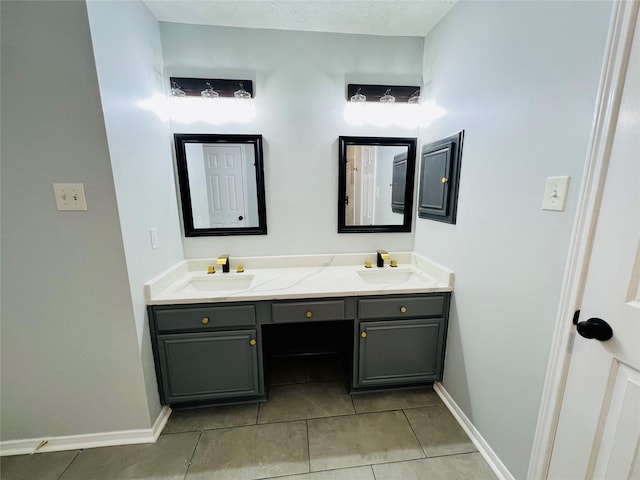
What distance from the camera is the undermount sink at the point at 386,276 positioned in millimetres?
1902

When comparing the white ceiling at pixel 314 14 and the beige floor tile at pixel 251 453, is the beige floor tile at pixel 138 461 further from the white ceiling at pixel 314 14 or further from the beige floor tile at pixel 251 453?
the white ceiling at pixel 314 14

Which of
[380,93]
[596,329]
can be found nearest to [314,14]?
[380,93]

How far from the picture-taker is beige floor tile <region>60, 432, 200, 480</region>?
4.05 ft

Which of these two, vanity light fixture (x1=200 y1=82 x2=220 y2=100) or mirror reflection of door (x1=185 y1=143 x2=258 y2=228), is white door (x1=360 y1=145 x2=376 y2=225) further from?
vanity light fixture (x1=200 y1=82 x2=220 y2=100)

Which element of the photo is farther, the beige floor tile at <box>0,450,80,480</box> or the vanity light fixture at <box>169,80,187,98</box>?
the vanity light fixture at <box>169,80,187,98</box>

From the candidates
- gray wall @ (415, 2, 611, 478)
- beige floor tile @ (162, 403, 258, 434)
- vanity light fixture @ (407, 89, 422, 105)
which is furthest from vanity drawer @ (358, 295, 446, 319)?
vanity light fixture @ (407, 89, 422, 105)

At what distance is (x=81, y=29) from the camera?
1.03m

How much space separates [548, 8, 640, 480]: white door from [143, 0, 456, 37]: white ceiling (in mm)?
1250

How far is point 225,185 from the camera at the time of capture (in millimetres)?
1833

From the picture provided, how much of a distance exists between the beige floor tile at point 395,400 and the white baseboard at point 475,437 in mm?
Result: 55

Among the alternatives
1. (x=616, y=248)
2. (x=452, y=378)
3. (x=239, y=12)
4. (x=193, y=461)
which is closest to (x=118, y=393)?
(x=193, y=461)

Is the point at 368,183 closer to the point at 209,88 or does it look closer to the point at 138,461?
the point at 209,88

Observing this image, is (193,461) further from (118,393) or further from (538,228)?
(538,228)

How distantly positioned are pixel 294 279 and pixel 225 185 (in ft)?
2.82
